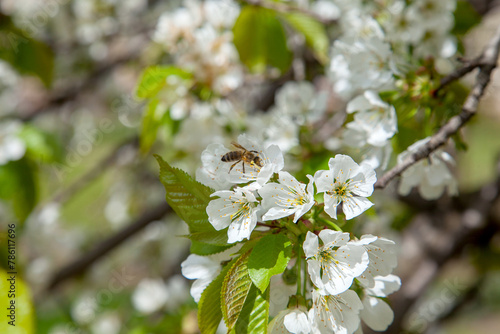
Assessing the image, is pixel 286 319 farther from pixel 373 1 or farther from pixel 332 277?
pixel 373 1

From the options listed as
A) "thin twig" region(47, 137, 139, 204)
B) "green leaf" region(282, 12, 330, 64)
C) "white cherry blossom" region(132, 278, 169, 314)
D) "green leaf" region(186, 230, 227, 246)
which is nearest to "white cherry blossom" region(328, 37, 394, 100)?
"green leaf" region(282, 12, 330, 64)

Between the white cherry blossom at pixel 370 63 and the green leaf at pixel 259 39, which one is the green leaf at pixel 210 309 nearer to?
the white cherry blossom at pixel 370 63

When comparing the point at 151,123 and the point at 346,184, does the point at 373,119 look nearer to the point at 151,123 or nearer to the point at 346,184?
the point at 346,184

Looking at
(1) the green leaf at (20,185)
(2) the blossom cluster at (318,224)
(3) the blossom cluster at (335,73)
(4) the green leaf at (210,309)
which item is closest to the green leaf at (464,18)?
(3) the blossom cluster at (335,73)

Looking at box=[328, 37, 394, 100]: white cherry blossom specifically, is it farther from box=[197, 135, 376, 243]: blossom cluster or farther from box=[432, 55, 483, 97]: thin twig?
box=[197, 135, 376, 243]: blossom cluster

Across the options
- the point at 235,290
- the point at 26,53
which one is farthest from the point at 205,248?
the point at 26,53

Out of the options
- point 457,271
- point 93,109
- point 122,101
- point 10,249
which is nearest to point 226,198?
point 10,249
